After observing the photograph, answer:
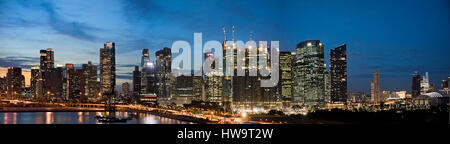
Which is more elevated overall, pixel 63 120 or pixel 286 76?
pixel 286 76

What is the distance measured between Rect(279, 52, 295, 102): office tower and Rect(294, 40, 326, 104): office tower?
7.14 metres

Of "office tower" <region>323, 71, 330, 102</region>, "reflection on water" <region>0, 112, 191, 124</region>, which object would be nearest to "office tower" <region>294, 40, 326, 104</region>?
"office tower" <region>323, 71, 330, 102</region>

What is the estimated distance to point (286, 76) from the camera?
106m

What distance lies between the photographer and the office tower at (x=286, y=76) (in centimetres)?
10675

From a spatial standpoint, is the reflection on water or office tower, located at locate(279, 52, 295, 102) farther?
office tower, located at locate(279, 52, 295, 102)

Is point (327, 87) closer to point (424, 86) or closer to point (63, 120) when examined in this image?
point (424, 86)

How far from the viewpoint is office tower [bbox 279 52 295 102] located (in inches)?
4203

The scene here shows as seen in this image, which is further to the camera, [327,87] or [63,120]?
[327,87]

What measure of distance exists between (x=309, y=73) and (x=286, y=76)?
11.7m

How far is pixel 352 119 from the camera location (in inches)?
1893

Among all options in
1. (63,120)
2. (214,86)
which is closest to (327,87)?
(214,86)

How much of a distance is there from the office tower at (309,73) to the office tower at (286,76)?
7.14 meters

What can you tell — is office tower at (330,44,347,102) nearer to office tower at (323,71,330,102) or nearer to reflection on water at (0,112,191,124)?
office tower at (323,71,330,102)
